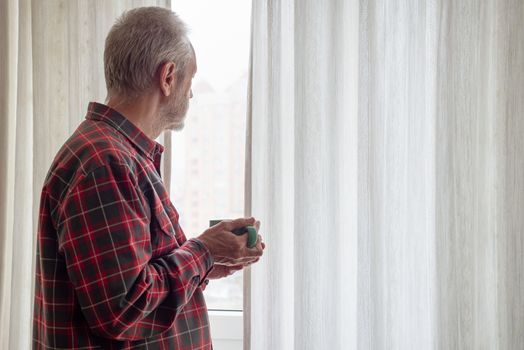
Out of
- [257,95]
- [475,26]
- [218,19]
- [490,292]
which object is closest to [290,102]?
[257,95]

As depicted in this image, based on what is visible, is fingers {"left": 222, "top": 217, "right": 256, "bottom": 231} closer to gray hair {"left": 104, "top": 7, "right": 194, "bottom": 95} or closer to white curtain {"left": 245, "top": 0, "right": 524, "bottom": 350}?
gray hair {"left": 104, "top": 7, "right": 194, "bottom": 95}

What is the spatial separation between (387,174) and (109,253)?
1095 mm

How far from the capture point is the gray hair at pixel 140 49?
1.06 m

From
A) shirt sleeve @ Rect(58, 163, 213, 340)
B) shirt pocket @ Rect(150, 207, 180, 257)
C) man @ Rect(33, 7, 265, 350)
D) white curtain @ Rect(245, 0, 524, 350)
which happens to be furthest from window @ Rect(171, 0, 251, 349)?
shirt sleeve @ Rect(58, 163, 213, 340)

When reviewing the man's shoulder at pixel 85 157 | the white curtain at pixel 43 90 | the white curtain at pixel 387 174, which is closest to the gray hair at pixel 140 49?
the man's shoulder at pixel 85 157

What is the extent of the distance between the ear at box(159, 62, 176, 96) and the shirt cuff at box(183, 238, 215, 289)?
305mm

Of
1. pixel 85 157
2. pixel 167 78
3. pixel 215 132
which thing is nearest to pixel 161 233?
pixel 85 157

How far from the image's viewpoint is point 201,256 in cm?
102

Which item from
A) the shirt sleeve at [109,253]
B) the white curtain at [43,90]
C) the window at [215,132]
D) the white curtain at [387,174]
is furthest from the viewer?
the window at [215,132]

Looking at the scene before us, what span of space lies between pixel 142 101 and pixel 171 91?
6 centimetres

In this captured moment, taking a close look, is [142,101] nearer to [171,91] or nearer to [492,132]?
[171,91]

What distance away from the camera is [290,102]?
1811 millimetres

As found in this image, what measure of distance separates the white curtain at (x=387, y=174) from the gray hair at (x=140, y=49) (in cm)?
74

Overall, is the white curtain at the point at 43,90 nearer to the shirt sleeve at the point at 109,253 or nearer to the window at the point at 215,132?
the window at the point at 215,132
